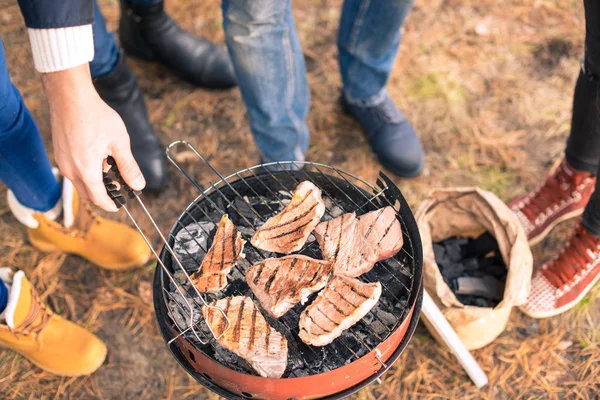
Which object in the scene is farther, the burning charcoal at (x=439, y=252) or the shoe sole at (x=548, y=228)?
the shoe sole at (x=548, y=228)


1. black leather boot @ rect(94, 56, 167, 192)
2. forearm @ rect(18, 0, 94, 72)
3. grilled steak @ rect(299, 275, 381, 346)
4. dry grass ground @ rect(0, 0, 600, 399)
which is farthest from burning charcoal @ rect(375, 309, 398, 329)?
black leather boot @ rect(94, 56, 167, 192)

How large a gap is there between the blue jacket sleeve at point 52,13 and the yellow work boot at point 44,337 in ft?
4.69

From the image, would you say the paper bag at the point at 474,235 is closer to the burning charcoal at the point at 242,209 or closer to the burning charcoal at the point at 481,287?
the burning charcoal at the point at 481,287

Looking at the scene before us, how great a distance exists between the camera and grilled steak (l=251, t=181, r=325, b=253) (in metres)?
2.33

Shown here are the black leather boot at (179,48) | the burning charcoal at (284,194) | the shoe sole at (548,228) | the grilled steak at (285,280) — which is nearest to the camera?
the grilled steak at (285,280)

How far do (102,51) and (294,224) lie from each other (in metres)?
1.84

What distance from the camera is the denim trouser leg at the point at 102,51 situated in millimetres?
3127

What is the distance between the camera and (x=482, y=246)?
324cm

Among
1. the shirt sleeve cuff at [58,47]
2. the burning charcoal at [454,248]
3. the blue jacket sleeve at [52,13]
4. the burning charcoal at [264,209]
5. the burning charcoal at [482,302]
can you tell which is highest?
the blue jacket sleeve at [52,13]

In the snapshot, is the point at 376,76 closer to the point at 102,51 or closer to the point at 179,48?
the point at 179,48

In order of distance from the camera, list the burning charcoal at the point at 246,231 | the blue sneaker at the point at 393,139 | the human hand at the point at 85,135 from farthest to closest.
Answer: the blue sneaker at the point at 393,139, the burning charcoal at the point at 246,231, the human hand at the point at 85,135

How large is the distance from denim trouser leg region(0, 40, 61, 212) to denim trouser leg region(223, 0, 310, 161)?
1168mm

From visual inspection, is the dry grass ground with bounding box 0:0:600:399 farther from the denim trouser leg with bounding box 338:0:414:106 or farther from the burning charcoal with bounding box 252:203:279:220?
the burning charcoal with bounding box 252:203:279:220

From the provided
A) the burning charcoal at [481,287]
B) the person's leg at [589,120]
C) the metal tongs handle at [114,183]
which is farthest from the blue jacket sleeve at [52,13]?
the burning charcoal at [481,287]
